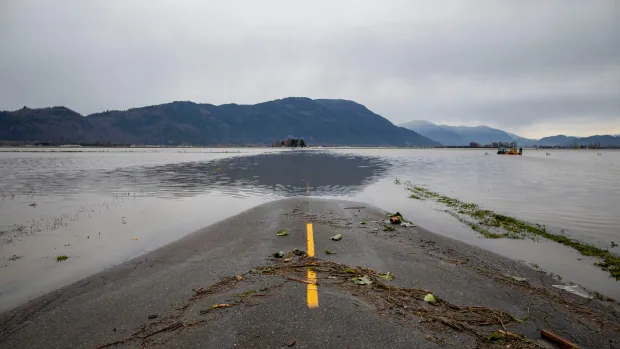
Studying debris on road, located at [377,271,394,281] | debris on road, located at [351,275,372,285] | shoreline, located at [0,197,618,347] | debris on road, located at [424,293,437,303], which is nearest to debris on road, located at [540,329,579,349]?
shoreline, located at [0,197,618,347]

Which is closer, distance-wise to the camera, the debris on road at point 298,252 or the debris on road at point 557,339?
the debris on road at point 557,339

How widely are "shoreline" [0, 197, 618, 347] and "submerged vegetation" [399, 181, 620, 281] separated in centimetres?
292

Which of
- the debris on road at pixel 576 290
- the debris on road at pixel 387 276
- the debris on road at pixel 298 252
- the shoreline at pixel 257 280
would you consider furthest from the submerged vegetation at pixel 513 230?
the debris on road at pixel 298 252

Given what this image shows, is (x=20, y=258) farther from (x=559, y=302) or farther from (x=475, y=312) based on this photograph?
(x=559, y=302)

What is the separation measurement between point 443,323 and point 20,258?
11.4m

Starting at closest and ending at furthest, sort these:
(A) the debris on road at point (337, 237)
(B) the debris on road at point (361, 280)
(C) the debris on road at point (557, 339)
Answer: (C) the debris on road at point (557, 339), (B) the debris on road at point (361, 280), (A) the debris on road at point (337, 237)

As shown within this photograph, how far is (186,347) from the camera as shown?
476 cm

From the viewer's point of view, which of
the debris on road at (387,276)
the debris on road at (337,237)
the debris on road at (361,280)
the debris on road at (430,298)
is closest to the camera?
the debris on road at (430,298)

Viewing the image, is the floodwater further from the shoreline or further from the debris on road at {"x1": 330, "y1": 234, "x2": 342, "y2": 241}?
the debris on road at {"x1": 330, "y1": 234, "x2": 342, "y2": 241}

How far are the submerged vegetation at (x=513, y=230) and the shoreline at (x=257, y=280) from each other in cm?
292

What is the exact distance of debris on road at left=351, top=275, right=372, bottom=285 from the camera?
23.2 ft

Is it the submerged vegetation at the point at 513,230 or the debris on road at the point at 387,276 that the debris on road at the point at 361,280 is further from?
the submerged vegetation at the point at 513,230

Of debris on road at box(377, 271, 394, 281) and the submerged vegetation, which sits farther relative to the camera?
the submerged vegetation

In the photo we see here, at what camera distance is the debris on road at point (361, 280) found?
7.08 m
